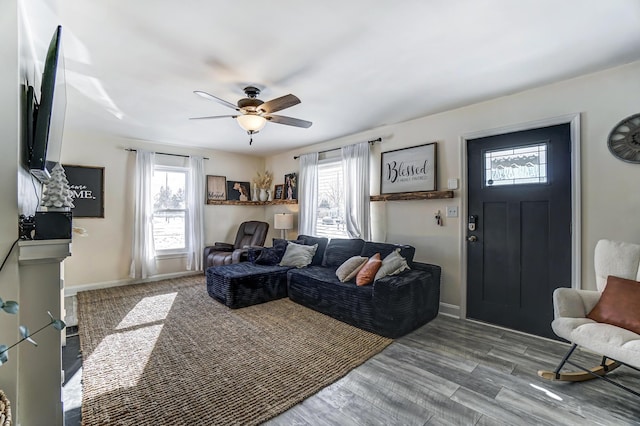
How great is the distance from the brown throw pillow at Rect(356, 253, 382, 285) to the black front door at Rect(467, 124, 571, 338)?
1.05 meters

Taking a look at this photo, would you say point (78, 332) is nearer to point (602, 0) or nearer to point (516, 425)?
point (516, 425)

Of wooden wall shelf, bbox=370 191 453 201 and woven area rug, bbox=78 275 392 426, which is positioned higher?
wooden wall shelf, bbox=370 191 453 201

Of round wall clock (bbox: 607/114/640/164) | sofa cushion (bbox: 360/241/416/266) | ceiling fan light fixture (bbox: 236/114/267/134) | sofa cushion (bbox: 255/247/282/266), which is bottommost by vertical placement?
sofa cushion (bbox: 255/247/282/266)

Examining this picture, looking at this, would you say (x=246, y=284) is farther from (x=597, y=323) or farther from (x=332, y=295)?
(x=597, y=323)

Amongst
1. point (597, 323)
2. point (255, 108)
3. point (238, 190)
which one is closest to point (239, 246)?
point (238, 190)

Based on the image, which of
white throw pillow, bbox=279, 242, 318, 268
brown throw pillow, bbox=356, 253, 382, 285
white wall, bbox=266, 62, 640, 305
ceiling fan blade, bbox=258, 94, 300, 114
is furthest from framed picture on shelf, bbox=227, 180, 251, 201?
brown throw pillow, bbox=356, 253, 382, 285

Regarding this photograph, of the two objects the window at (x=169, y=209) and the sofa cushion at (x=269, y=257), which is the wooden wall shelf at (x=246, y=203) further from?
the sofa cushion at (x=269, y=257)

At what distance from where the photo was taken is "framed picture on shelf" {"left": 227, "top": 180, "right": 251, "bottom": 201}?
5.89m

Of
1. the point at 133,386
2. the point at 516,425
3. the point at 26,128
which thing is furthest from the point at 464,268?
the point at 26,128

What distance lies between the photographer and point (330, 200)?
4945 millimetres

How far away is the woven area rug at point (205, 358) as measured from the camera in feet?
5.92

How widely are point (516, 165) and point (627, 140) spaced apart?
79 cm

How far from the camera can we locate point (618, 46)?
2119 mm

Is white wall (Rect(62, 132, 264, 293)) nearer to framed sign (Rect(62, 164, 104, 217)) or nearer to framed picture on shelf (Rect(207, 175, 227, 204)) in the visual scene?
framed sign (Rect(62, 164, 104, 217))
